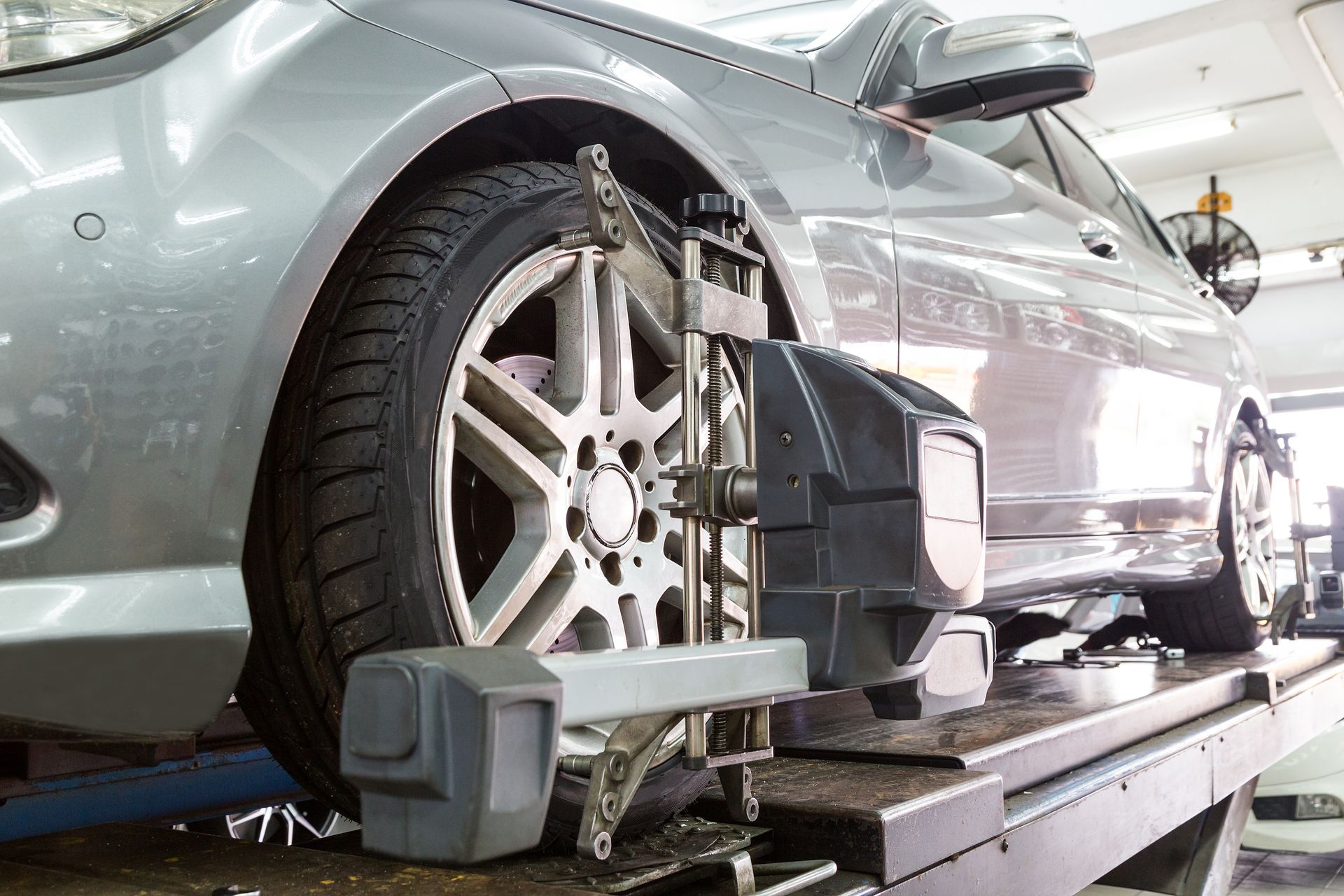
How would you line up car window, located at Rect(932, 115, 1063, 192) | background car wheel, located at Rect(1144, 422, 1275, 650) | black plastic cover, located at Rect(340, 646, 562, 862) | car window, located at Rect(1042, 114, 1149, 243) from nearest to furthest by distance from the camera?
black plastic cover, located at Rect(340, 646, 562, 862) < car window, located at Rect(932, 115, 1063, 192) < car window, located at Rect(1042, 114, 1149, 243) < background car wheel, located at Rect(1144, 422, 1275, 650)

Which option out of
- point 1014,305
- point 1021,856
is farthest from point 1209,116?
point 1021,856

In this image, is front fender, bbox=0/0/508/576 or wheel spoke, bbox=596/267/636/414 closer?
front fender, bbox=0/0/508/576

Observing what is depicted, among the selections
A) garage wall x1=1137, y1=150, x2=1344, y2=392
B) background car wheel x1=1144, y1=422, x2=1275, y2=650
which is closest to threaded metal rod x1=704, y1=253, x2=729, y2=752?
background car wheel x1=1144, y1=422, x2=1275, y2=650

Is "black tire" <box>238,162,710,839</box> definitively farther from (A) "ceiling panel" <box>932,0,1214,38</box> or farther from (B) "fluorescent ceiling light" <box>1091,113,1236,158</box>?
(B) "fluorescent ceiling light" <box>1091,113,1236,158</box>

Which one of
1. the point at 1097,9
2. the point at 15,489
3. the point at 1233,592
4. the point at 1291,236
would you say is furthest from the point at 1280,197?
the point at 15,489

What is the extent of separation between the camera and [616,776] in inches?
35.2

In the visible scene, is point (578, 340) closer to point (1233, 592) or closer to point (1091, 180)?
point (1091, 180)

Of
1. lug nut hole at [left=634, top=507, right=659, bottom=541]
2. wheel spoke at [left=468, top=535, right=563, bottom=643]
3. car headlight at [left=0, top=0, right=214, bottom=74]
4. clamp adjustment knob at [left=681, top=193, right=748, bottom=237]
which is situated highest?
car headlight at [left=0, top=0, right=214, bottom=74]

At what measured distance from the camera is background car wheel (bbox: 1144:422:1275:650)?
9.30 ft

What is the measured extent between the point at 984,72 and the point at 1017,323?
375mm

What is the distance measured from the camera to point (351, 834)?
1.17 meters

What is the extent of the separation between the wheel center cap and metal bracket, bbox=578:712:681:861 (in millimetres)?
246

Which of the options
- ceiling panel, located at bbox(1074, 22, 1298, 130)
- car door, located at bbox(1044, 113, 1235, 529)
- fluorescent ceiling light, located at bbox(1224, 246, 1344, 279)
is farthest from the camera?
fluorescent ceiling light, located at bbox(1224, 246, 1344, 279)

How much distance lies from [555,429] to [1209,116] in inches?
446
